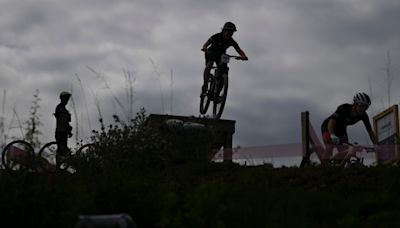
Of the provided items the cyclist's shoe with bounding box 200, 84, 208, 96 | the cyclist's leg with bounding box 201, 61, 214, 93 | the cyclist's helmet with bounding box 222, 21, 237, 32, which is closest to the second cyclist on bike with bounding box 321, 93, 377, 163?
the cyclist's helmet with bounding box 222, 21, 237, 32

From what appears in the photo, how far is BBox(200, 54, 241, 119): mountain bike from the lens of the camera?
15.9 m

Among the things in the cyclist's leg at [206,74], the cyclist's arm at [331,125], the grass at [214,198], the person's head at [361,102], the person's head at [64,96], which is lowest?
the grass at [214,198]

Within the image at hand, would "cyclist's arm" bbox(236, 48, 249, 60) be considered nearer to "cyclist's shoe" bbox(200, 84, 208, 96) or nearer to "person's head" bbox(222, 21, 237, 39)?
"person's head" bbox(222, 21, 237, 39)

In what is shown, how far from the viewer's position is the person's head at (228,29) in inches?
613

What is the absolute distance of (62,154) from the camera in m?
14.4

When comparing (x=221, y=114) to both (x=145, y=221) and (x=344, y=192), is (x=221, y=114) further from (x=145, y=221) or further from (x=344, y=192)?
(x=145, y=221)

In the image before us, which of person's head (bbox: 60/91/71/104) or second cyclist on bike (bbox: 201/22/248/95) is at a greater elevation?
second cyclist on bike (bbox: 201/22/248/95)

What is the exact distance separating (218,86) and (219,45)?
80 centimetres

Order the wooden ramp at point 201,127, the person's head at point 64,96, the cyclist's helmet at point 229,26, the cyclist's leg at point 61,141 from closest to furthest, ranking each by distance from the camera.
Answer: the wooden ramp at point 201,127 < the person's head at point 64,96 < the cyclist's leg at point 61,141 < the cyclist's helmet at point 229,26

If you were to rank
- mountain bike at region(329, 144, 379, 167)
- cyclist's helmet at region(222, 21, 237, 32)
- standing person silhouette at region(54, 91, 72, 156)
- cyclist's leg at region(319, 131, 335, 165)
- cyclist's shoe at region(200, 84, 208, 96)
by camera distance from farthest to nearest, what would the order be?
cyclist's shoe at region(200, 84, 208, 96), cyclist's helmet at region(222, 21, 237, 32), standing person silhouette at region(54, 91, 72, 156), cyclist's leg at region(319, 131, 335, 165), mountain bike at region(329, 144, 379, 167)

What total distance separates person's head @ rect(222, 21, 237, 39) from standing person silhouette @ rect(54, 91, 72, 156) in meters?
3.10

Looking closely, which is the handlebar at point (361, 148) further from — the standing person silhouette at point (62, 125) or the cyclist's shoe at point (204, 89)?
the standing person silhouette at point (62, 125)

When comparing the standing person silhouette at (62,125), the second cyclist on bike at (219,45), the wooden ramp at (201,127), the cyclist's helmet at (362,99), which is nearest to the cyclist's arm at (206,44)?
the second cyclist on bike at (219,45)

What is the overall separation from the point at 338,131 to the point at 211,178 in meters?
2.80
